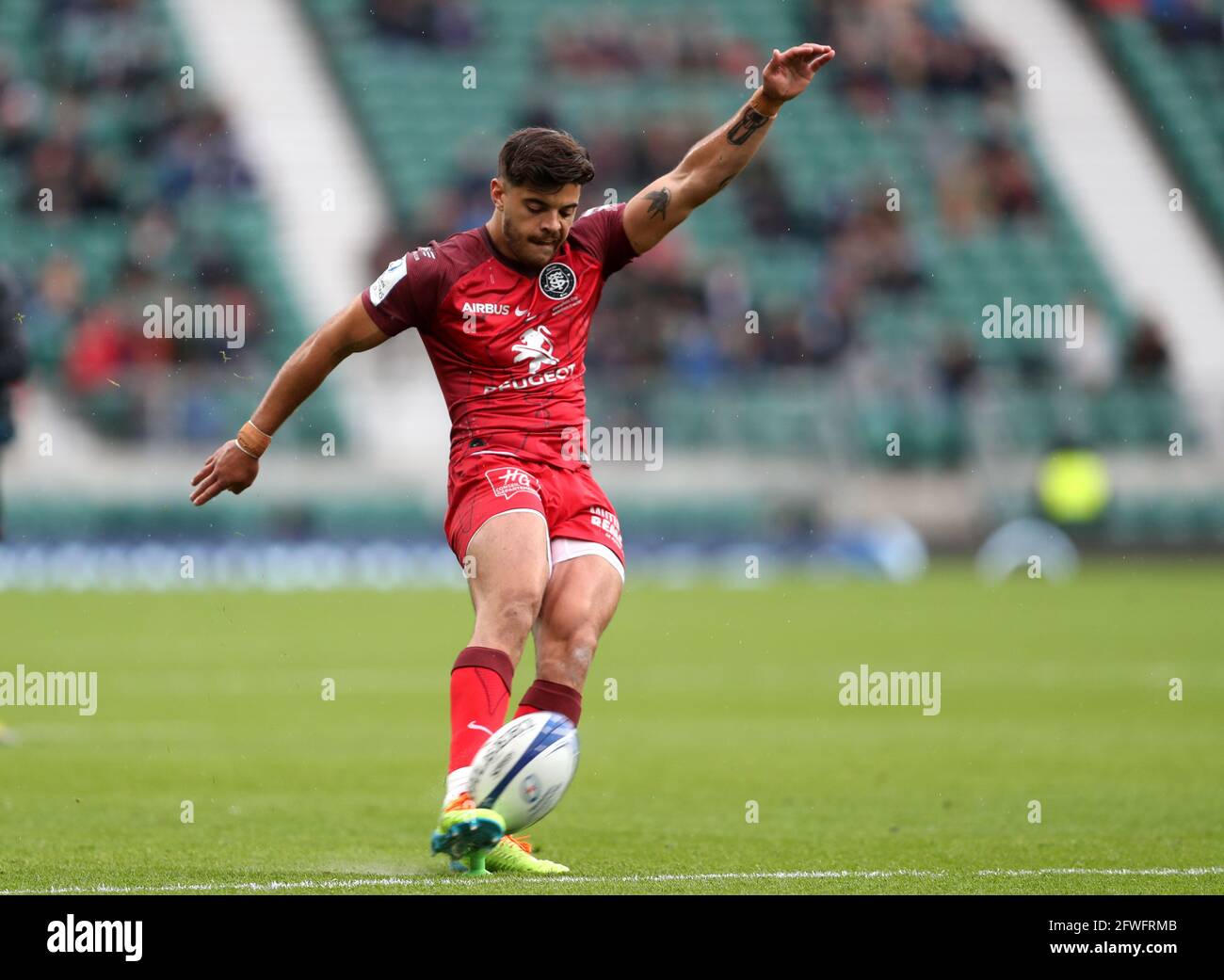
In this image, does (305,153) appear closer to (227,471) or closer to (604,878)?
(227,471)

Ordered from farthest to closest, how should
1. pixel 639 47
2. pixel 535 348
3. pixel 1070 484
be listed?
1. pixel 639 47
2. pixel 1070 484
3. pixel 535 348

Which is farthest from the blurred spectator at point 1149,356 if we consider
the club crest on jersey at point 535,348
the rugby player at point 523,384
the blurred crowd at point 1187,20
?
the club crest on jersey at point 535,348

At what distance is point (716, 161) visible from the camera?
→ 7117 mm

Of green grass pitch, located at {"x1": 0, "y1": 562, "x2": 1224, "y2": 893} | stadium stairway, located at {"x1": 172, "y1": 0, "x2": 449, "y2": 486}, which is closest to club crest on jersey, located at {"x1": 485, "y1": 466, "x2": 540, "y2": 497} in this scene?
green grass pitch, located at {"x1": 0, "y1": 562, "x2": 1224, "y2": 893}

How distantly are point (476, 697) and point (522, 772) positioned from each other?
15.9 inches

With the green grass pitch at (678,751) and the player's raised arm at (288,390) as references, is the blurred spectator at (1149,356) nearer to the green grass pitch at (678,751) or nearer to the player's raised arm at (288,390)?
the green grass pitch at (678,751)

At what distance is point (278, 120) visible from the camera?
2972 cm

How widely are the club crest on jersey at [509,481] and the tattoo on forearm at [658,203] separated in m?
1.03

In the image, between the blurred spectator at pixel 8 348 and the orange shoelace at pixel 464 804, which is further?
the blurred spectator at pixel 8 348

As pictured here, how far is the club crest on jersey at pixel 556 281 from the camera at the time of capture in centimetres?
694

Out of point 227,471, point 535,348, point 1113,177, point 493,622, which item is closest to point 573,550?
point 493,622

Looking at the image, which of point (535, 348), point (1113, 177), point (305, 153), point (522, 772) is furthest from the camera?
point (1113, 177)

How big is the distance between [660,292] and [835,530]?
12.4 feet
